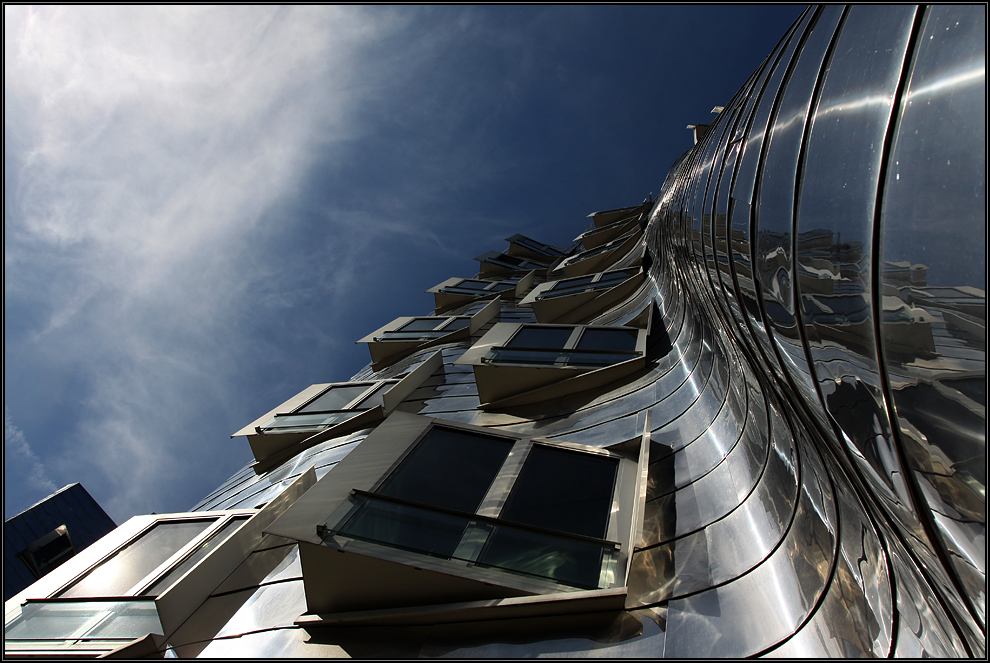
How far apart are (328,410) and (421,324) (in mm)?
8334

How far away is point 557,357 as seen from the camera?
394 inches

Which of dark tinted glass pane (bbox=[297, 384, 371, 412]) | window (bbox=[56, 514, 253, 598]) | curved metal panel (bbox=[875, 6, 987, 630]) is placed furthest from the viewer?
dark tinted glass pane (bbox=[297, 384, 371, 412])

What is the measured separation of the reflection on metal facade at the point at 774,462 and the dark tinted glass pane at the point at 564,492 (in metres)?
0.04

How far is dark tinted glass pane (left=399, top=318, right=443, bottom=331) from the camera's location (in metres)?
20.3

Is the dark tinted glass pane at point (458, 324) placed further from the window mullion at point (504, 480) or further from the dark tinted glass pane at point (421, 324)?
the window mullion at point (504, 480)

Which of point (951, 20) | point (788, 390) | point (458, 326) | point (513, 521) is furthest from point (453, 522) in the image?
point (458, 326)

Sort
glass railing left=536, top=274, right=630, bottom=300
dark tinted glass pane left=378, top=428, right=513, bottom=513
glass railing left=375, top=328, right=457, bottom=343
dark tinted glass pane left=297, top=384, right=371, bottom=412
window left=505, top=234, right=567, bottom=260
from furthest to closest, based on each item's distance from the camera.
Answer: window left=505, top=234, right=567, bottom=260 < glass railing left=375, top=328, right=457, bottom=343 < glass railing left=536, top=274, right=630, bottom=300 < dark tinted glass pane left=297, top=384, right=371, bottom=412 < dark tinted glass pane left=378, top=428, right=513, bottom=513

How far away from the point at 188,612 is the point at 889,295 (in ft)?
22.3

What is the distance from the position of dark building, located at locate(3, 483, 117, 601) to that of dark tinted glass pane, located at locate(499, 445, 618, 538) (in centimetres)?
1927

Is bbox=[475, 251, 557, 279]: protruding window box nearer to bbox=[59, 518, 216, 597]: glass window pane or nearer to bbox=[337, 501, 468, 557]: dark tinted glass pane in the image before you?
bbox=[59, 518, 216, 597]: glass window pane

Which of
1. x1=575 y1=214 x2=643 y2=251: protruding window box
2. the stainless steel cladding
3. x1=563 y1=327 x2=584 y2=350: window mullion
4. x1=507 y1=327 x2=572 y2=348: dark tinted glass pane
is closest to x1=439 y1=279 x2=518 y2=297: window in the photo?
x1=575 y1=214 x2=643 y2=251: protruding window box

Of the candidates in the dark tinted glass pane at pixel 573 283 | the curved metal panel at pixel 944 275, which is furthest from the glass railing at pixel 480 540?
the dark tinted glass pane at pixel 573 283

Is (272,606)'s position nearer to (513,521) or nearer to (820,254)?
(513,521)

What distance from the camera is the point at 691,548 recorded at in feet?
15.6
